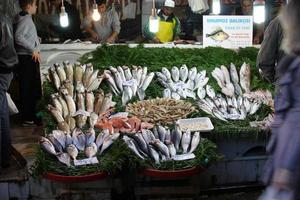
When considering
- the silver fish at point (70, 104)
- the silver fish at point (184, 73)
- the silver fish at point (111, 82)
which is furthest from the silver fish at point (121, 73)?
the silver fish at point (70, 104)

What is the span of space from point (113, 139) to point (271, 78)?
2.13m

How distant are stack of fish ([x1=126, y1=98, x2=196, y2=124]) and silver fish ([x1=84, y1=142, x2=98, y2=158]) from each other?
116cm

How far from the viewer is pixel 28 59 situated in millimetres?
7809

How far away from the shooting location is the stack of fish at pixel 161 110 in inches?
235

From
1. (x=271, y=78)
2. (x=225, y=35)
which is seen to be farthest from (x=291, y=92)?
(x=225, y=35)

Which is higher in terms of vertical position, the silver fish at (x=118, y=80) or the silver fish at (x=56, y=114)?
the silver fish at (x=118, y=80)

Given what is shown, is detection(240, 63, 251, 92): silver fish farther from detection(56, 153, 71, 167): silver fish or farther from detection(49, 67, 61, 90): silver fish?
detection(56, 153, 71, 167): silver fish

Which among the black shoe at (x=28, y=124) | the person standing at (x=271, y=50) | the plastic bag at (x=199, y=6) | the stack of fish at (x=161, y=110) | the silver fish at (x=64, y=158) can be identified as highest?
the plastic bag at (x=199, y=6)

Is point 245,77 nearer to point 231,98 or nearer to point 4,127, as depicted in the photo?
point 231,98

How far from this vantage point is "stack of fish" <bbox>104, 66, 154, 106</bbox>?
6.77 metres

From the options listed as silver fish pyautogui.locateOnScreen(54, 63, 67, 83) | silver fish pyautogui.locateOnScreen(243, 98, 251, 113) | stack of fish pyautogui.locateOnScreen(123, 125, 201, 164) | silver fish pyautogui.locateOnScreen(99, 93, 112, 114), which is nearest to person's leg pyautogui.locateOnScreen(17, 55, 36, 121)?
A: silver fish pyautogui.locateOnScreen(54, 63, 67, 83)

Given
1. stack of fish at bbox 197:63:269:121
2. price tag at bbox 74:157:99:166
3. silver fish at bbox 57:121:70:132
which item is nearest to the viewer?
price tag at bbox 74:157:99:166

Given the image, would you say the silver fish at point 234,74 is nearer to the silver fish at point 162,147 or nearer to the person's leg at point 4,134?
the silver fish at point 162,147

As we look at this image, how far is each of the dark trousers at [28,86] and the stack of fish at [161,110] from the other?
7.81 ft
